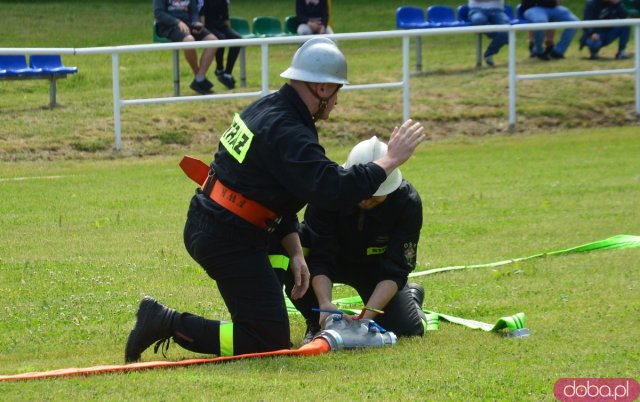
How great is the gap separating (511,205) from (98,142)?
5.94 metres

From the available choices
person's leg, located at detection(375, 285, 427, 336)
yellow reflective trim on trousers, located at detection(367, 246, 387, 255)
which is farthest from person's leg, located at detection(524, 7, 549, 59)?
person's leg, located at detection(375, 285, 427, 336)

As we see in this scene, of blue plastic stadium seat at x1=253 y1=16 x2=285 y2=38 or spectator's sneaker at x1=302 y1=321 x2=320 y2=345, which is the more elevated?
blue plastic stadium seat at x1=253 y1=16 x2=285 y2=38

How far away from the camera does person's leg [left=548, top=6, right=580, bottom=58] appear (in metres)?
19.6

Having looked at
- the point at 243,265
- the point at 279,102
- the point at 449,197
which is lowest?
the point at 449,197

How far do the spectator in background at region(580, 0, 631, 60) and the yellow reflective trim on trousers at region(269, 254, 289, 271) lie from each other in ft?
47.7

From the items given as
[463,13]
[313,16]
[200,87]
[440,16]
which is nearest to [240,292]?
[200,87]

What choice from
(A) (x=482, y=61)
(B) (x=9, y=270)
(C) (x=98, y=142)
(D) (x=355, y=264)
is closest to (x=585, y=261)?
(D) (x=355, y=264)

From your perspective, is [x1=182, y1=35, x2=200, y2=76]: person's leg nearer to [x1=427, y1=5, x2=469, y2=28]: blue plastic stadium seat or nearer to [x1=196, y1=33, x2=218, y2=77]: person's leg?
[x1=196, y1=33, x2=218, y2=77]: person's leg

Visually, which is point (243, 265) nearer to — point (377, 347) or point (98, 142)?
point (377, 347)

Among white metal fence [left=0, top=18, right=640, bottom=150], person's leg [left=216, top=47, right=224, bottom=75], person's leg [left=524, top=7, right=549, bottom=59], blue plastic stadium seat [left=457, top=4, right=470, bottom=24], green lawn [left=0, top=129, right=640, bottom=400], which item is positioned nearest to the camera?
green lawn [left=0, top=129, right=640, bottom=400]

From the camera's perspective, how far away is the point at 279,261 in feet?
21.7

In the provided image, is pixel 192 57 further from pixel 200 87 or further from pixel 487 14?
pixel 487 14

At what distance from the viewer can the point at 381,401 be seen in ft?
16.9

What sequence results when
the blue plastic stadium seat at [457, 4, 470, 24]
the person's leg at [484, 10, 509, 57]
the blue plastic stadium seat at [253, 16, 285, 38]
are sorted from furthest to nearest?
the blue plastic stadium seat at [457, 4, 470, 24] → the blue plastic stadium seat at [253, 16, 285, 38] → the person's leg at [484, 10, 509, 57]
